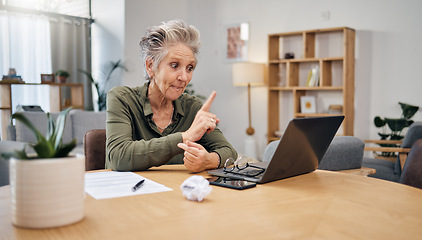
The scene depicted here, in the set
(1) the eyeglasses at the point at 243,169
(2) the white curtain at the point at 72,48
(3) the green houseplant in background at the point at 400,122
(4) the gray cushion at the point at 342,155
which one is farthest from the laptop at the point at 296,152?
(2) the white curtain at the point at 72,48

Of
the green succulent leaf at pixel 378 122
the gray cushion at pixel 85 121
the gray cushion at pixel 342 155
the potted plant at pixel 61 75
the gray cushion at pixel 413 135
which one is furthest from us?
the potted plant at pixel 61 75

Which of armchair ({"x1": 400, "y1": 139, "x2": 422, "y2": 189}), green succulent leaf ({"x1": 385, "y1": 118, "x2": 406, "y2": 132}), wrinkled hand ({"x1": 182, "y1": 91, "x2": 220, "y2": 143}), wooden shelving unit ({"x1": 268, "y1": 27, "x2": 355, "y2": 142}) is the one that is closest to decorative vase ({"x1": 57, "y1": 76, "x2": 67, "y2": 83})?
wooden shelving unit ({"x1": 268, "y1": 27, "x2": 355, "y2": 142})

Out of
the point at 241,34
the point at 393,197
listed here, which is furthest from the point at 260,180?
the point at 241,34

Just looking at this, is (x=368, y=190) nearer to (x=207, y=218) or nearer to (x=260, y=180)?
(x=260, y=180)

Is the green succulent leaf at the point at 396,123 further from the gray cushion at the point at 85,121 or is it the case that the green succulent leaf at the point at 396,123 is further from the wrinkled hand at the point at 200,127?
the wrinkled hand at the point at 200,127

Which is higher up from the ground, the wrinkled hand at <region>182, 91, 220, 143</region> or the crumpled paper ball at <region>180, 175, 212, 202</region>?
the wrinkled hand at <region>182, 91, 220, 143</region>

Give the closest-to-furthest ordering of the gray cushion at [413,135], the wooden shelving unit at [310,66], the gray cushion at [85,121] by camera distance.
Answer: the gray cushion at [413,135] < the gray cushion at [85,121] < the wooden shelving unit at [310,66]

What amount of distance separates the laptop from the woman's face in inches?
22.3

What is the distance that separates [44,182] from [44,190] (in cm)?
2

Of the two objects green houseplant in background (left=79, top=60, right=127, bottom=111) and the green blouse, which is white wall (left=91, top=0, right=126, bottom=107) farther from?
the green blouse

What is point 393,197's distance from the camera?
1.14 meters

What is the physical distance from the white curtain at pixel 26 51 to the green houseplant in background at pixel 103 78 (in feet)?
2.15

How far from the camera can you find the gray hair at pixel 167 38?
6.09 ft

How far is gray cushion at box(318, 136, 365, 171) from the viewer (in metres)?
2.70
